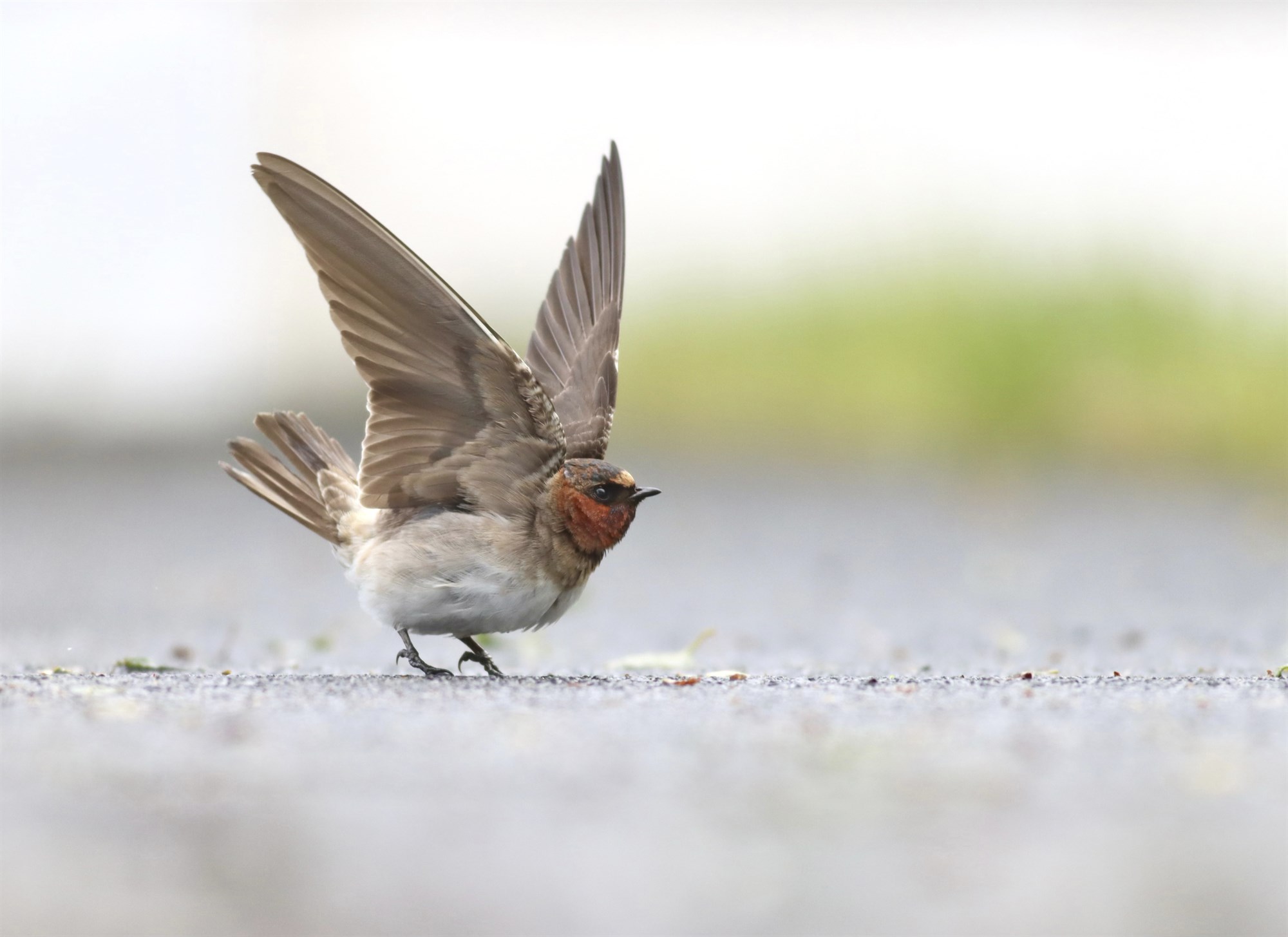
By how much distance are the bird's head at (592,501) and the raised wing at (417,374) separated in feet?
0.22

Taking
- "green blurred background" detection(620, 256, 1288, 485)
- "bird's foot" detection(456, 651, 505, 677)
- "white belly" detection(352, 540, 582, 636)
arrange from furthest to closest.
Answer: "green blurred background" detection(620, 256, 1288, 485) → "bird's foot" detection(456, 651, 505, 677) → "white belly" detection(352, 540, 582, 636)

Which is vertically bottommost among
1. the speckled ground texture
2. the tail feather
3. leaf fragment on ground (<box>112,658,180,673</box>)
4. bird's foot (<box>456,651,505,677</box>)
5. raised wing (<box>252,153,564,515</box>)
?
leaf fragment on ground (<box>112,658,180,673</box>)

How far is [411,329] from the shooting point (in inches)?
183

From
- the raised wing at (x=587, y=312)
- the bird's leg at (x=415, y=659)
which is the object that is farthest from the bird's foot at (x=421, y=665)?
the raised wing at (x=587, y=312)

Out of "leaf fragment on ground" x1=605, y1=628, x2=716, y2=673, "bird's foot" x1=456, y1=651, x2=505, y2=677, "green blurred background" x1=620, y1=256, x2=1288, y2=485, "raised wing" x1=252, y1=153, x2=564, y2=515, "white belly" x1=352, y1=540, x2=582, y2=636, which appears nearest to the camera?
"raised wing" x1=252, y1=153, x2=564, y2=515

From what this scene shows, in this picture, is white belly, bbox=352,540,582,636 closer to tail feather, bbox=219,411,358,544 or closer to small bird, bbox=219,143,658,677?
small bird, bbox=219,143,658,677

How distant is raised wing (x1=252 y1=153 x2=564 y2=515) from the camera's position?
14.9 feet

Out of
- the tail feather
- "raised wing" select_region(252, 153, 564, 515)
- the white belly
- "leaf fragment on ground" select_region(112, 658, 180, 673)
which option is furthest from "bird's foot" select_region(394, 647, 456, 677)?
"leaf fragment on ground" select_region(112, 658, 180, 673)

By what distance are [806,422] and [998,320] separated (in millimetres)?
1507

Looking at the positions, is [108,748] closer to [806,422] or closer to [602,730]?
[602,730]

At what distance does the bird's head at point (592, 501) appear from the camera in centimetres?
500

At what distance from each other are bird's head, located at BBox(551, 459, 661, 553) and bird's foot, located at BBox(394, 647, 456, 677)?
0.54 metres

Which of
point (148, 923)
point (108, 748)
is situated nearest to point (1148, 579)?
point (108, 748)

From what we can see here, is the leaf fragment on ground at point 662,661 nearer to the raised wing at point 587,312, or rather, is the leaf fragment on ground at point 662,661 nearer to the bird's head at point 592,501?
Answer: the bird's head at point 592,501
